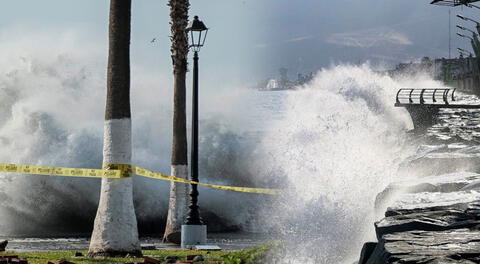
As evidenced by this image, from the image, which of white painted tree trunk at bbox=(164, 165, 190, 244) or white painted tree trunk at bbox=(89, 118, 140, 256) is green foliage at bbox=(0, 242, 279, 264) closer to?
white painted tree trunk at bbox=(89, 118, 140, 256)

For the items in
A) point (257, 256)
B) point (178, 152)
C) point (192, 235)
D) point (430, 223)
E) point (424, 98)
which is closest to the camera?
point (430, 223)

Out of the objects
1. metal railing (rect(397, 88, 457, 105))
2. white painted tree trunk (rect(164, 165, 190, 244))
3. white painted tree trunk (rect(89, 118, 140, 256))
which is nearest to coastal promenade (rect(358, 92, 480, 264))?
white painted tree trunk (rect(89, 118, 140, 256))

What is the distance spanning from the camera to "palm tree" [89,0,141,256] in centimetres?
1705

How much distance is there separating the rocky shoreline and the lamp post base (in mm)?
10742

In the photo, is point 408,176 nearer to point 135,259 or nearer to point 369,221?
point 369,221

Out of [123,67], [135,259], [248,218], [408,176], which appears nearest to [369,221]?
[408,176]

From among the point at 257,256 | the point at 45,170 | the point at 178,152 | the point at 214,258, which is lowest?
the point at 214,258

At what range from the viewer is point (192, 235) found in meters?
22.0

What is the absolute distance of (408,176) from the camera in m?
14.5

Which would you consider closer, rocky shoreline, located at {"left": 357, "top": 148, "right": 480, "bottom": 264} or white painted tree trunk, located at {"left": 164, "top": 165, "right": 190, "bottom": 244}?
rocky shoreline, located at {"left": 357, "top": 148, "right": 480, "bottom": 264}

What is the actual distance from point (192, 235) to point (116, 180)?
5413 mm

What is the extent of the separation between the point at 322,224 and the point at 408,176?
1.86 meters

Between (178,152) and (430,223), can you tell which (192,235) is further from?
(430,223)

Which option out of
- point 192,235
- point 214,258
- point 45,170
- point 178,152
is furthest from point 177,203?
point 214,258
